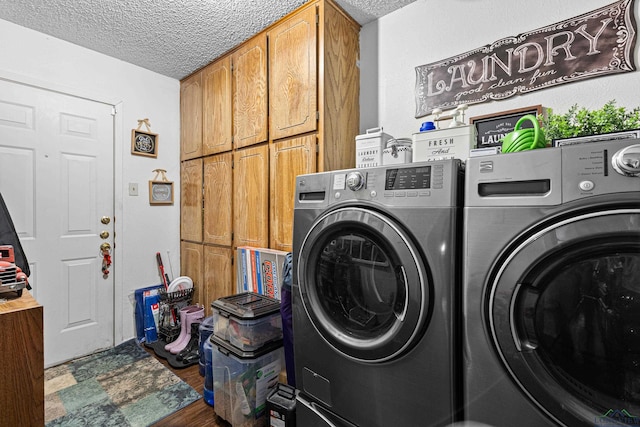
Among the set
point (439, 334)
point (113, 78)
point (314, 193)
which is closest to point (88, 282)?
point (113, 78)

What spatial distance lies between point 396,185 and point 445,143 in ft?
1.34

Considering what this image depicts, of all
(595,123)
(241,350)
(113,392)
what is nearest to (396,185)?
(595,123)

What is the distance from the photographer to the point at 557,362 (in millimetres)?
779

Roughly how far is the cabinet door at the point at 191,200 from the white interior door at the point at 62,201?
0.61 metres

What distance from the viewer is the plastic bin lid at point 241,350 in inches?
62.7

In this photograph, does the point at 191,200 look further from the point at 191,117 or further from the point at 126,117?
the point at 126,117

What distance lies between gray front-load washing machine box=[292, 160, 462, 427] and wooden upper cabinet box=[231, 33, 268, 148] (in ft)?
3.63

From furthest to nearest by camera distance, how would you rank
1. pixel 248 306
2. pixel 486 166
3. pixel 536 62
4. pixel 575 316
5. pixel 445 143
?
pixel 248 306
pixel 536 62
pixel 445 143
pixel 486 166
pixel 575 316

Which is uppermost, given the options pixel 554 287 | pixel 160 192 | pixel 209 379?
pixel 160 192

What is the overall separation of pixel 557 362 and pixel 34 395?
1796 millimetres

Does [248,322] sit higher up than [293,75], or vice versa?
[293,75]

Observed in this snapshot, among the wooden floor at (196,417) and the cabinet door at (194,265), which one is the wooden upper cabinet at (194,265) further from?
the wooden floor at (196,417)

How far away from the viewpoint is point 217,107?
2600mm

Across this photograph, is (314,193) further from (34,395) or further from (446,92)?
(34,395)
